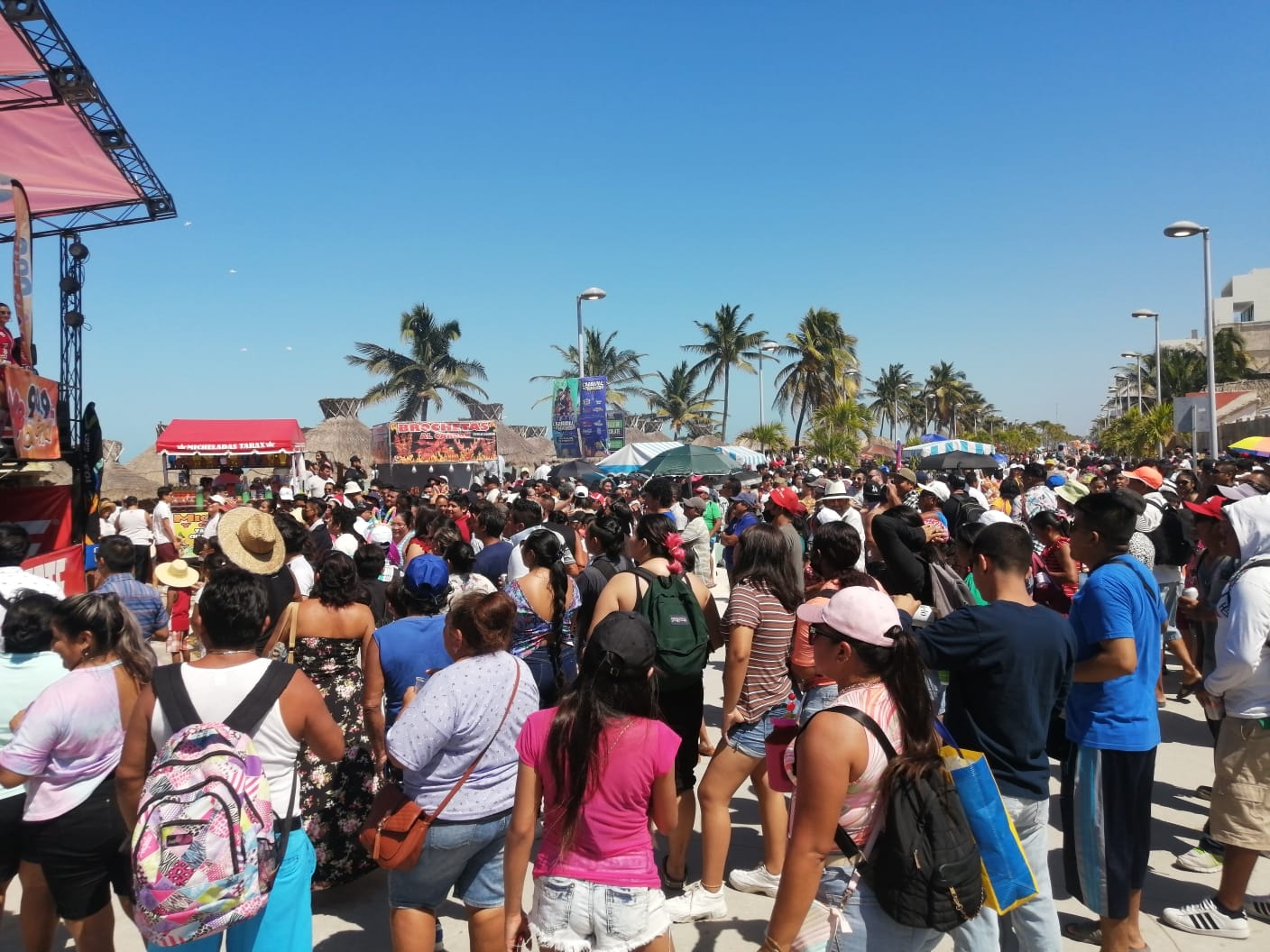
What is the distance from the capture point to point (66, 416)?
12125 millimetres

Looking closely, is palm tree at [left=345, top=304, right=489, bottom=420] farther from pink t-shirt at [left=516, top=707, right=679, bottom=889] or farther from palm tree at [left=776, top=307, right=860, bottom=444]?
pink t-shirt at [left=516, top=707, right=679, bottom=889]

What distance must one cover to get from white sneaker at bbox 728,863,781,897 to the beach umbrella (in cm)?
1279

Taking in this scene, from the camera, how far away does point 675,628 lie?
13.3 feet

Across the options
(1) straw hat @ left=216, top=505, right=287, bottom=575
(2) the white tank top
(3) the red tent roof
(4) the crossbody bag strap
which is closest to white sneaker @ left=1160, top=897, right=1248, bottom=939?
(4) the crossbody bag strap

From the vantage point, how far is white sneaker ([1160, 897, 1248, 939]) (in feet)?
12.1

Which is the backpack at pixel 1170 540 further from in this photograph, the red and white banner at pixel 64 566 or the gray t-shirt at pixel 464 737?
the red and white banner at pixel 64 566

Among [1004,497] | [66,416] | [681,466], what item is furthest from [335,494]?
[1004,497]

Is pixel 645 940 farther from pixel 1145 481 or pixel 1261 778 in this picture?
pixel 1145 481

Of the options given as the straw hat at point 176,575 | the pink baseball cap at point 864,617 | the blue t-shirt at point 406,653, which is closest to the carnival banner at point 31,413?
the straw hat at point 176,575

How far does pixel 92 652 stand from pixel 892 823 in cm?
277

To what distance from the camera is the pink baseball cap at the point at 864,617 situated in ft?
7.34

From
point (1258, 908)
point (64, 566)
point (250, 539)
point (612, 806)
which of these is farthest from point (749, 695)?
point (64, 566)

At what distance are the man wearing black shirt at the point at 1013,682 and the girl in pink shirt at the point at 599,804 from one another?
1.03 m

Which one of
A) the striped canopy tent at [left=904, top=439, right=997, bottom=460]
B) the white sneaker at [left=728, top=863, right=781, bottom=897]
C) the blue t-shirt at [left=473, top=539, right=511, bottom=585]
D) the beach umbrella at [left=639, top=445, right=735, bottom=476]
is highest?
the striped canopy tent at [left=904, top=439, right=997, bottom=460]
